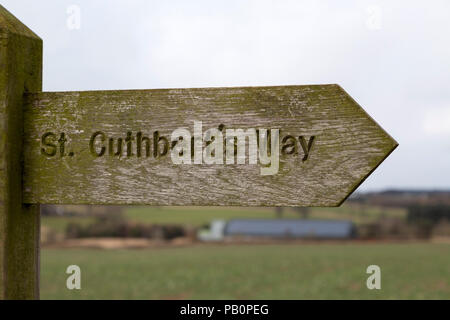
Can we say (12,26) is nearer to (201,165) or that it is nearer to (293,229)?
(201,165)

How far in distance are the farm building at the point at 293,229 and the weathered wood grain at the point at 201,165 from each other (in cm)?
3889

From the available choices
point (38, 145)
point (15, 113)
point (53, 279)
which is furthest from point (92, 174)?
point (53, 279)

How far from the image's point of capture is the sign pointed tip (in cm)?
267

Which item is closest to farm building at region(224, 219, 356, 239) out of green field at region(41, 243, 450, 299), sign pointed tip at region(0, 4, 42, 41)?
green field at region(41, 243, 450, 299)

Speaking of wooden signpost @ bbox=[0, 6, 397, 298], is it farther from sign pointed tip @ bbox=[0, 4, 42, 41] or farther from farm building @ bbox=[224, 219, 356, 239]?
farm building @ bbox=[224, 219, 356, 239]

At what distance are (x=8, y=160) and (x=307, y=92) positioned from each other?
4.96 feet

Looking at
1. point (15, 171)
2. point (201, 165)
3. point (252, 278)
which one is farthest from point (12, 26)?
point (252, 278)

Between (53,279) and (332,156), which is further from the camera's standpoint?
(53,279)

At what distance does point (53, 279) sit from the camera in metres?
17.5

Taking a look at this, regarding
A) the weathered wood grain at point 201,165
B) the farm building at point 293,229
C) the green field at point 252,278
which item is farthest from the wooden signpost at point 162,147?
the farm building at point 293,229

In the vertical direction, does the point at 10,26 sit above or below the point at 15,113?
above
